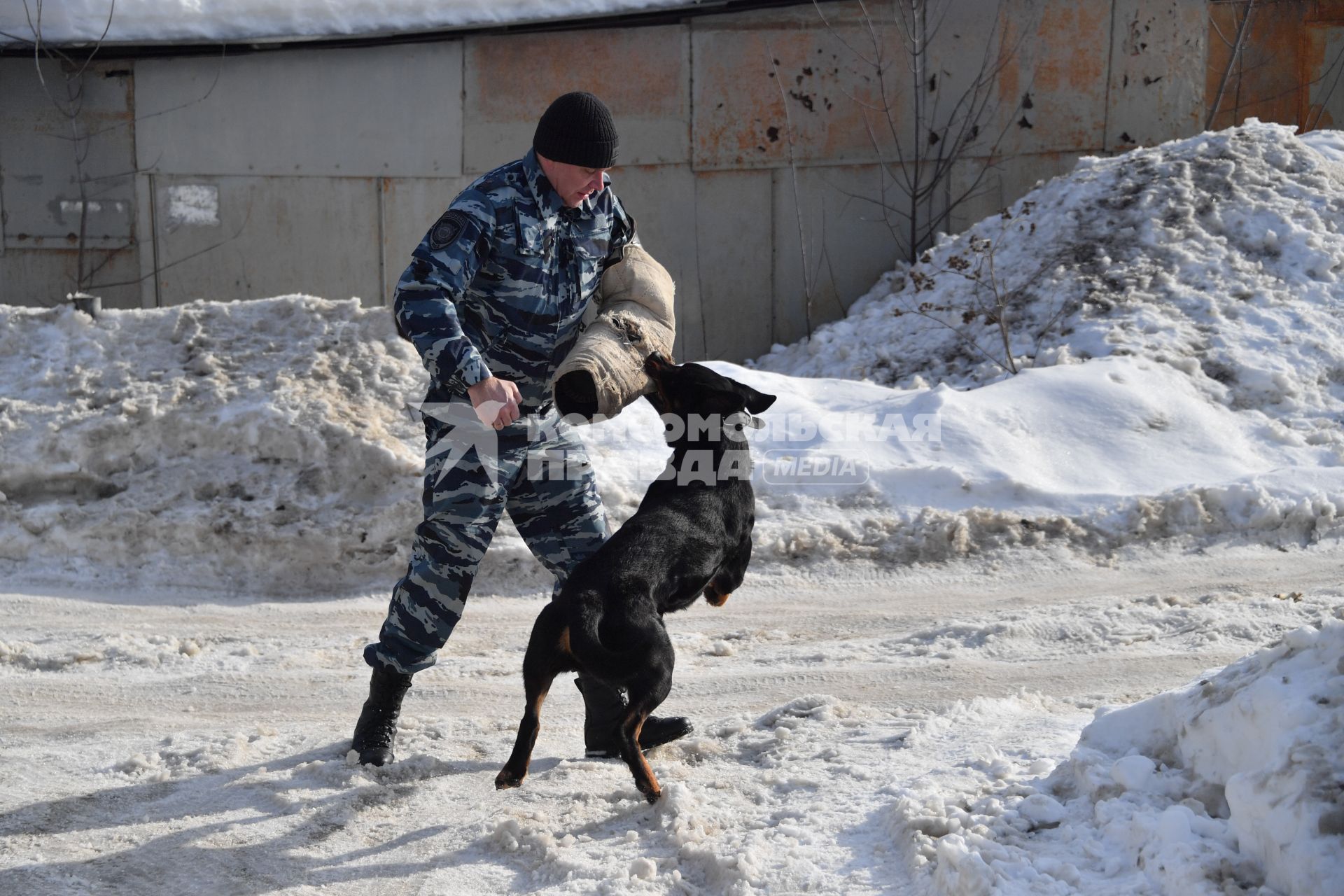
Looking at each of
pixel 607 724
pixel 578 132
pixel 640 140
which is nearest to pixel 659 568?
pixel 607 724

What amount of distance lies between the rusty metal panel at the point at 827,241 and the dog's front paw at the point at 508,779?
26.8 feet

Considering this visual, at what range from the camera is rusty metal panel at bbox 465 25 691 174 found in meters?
10.7

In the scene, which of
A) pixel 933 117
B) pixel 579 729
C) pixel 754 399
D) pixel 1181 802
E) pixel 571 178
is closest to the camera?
pixel 1181 802

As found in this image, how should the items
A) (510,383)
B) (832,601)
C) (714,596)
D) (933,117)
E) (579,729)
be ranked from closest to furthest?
(510,383), (714,596), (579,729), (832,601), (933,117)

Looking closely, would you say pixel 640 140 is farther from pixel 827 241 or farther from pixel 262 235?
pixel 262 235

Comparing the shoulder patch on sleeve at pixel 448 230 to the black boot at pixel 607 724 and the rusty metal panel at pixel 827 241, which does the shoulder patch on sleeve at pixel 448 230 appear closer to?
the black boot at pixel 607 724

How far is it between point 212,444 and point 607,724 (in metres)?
3.47

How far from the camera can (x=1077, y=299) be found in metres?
8.45

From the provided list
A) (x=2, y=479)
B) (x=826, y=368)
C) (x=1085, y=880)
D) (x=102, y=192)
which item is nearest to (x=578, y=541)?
(x=1085, y=880)

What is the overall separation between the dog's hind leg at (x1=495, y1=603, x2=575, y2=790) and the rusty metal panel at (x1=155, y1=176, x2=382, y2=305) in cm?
812

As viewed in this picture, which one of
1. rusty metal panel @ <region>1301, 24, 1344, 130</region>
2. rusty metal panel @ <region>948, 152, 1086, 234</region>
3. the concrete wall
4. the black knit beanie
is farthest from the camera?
rusty metal panel @ <region>1301, 24, 1344, 130</region>

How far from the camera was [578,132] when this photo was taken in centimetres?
343

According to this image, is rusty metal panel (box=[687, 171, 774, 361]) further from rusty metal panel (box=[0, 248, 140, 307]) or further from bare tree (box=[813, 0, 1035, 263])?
rusty metal panel (box=[0, 248, 140, 307])

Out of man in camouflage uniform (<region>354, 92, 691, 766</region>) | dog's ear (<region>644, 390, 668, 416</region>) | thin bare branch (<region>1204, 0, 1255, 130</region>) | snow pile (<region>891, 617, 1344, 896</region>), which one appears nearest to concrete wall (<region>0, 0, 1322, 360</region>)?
thin bare branch (<region>1204, 0, 1255, 130</region>)
